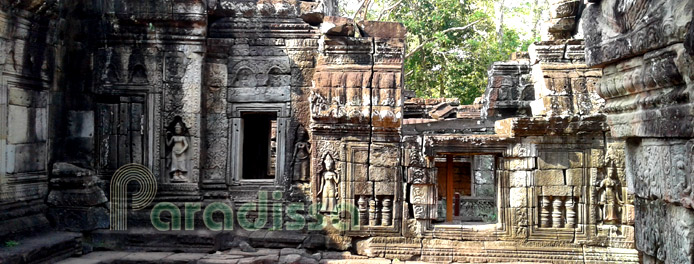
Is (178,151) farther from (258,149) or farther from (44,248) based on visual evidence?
(258,149)

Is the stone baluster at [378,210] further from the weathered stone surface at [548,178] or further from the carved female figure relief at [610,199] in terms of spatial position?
the carved female figure relief at [610,199]

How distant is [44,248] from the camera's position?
6996 mm

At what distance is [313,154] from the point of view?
26.9 ft

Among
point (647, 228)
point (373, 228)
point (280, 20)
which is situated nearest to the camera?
point (647, 228)

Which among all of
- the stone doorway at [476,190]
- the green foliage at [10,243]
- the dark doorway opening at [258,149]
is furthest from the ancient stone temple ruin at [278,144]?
the stone doorway at [476,190]

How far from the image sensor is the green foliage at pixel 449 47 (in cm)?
1608

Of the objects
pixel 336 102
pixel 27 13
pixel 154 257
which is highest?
pixel 27 13

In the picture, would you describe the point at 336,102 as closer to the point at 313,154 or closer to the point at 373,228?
the point at 313,154

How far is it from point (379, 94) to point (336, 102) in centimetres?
64

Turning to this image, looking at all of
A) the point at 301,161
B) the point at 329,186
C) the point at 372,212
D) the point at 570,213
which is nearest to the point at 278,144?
the point at 301,161

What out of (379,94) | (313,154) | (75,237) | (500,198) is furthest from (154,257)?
(500,198)

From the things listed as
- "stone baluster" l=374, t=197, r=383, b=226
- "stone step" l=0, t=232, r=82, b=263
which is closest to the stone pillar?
"stone baluster" l=374, t=197, r=383, b=226

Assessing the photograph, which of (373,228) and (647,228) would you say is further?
(373,228)

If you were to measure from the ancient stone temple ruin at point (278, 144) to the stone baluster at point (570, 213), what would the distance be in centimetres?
2
